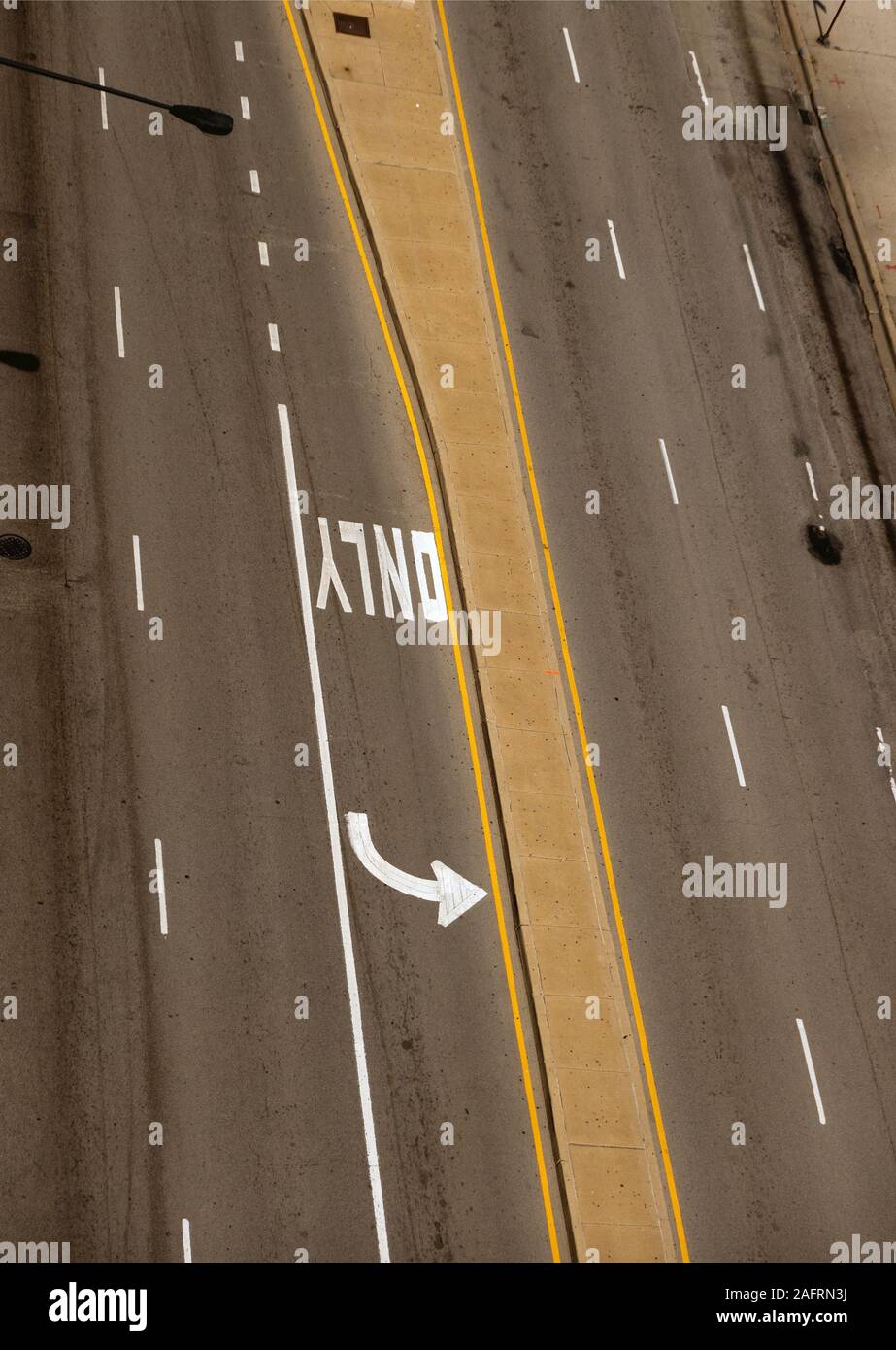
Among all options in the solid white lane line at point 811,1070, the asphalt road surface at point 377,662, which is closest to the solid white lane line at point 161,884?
the asphalt road surface at point 377,662

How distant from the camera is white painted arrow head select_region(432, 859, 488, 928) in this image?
29406mm

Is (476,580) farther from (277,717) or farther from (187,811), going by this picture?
(187,811)

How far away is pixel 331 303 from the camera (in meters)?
35.1

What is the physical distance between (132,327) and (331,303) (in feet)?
12.3

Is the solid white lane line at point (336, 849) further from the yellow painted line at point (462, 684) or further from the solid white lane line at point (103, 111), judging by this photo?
the solid white lane line at point (103, 111)

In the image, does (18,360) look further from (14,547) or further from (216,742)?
(216,742)

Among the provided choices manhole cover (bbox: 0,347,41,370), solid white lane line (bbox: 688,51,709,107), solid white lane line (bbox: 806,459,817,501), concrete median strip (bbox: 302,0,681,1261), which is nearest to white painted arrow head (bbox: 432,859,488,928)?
concrete median strip (bbox: 302,0,681,1261)

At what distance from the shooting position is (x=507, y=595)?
1287 inches

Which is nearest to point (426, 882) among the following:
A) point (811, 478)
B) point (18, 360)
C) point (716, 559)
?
point (716, 559)

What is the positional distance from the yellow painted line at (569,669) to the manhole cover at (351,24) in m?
1.70

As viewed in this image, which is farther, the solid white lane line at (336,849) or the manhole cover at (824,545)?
the manhole cover at (824,545)

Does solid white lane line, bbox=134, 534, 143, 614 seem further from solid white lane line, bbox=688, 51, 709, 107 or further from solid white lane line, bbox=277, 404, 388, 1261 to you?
solid white lane line, bbox=688, 51, 709, 107

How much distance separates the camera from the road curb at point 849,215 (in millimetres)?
37562

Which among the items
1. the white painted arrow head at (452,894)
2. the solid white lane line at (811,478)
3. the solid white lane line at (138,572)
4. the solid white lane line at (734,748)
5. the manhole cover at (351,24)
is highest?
the manhole cover at (351,24)
